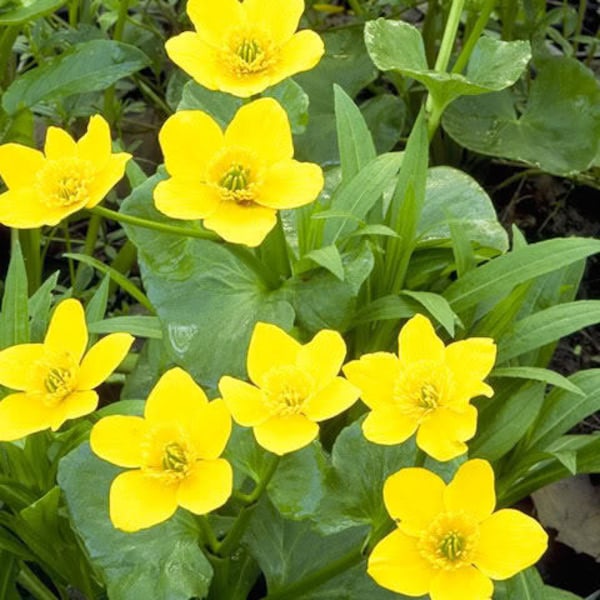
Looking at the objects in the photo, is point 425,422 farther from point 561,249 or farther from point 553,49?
point 553,49

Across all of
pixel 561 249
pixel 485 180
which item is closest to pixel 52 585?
pixel 561 249

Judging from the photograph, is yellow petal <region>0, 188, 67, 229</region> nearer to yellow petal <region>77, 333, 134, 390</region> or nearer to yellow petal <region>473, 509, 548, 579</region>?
yellow petal <region>77, 333, 134, 390</region>

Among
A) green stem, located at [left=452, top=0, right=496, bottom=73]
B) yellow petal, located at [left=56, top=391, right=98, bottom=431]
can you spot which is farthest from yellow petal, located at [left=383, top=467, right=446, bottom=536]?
green stem, located at [left=452, top=0, right=496, bottom=73]

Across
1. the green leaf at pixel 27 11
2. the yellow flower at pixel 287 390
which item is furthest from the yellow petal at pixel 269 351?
the green leaf at pixel 27 11

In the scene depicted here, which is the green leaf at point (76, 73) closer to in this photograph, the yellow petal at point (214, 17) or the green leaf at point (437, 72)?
the green leaf at point (437, 72)

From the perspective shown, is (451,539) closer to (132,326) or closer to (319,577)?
(319,577)

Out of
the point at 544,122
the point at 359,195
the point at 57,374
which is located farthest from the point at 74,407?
the point at 544,122
